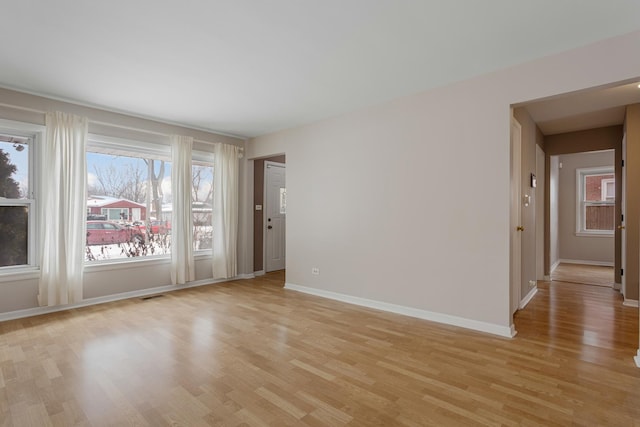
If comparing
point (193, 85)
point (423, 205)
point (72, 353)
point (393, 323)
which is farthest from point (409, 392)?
point (193, 85)

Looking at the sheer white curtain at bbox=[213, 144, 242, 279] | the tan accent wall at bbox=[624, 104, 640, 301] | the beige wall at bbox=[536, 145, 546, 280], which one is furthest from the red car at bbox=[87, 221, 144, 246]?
the tan accent wall at bbox=[624, 104, 640, 301]

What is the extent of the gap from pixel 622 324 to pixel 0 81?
7285mm

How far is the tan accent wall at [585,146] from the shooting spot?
4935 millimetres

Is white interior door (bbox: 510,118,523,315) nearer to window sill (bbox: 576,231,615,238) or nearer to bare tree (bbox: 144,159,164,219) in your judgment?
bare tree (bbox: 144,159,164,219)

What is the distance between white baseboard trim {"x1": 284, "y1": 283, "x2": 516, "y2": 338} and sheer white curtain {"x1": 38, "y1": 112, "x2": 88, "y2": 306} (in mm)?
3108

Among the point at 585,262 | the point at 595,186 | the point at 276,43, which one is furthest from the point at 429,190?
the point at 595,186

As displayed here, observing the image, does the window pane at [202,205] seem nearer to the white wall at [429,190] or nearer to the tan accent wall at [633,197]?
the white wall at [429,190]

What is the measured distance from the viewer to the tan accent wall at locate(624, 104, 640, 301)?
406 centimetres

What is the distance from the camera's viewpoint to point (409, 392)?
2107mm

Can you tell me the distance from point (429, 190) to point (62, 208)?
4.48m

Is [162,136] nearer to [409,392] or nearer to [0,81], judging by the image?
[0,81]

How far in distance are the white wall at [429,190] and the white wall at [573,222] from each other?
A: 5.57 meters

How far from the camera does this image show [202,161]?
5.48 meters

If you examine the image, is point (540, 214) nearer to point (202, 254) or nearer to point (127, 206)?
point (202, 254)
